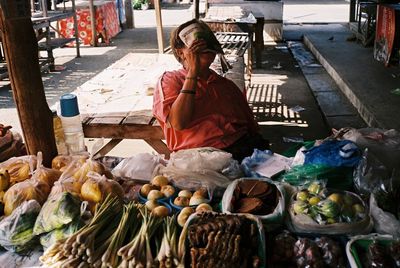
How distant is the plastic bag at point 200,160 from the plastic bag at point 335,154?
1.67 ft

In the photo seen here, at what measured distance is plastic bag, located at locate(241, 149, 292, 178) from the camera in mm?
2654

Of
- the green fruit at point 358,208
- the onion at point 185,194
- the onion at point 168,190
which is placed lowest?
the onion at point 185,194

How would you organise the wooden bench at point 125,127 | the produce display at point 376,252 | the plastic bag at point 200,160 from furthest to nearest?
the wooden bench at point 125,127 → the plastic bag at point 200,160 → the produce display at point 376,252

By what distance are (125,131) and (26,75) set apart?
56.8 inches

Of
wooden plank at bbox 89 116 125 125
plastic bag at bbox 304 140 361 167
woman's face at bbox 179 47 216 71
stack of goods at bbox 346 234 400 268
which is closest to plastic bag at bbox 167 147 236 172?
plastic bag at bbox 304 140 361 167

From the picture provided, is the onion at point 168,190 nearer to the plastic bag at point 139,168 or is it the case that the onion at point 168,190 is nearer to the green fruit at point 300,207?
the plastic bag at point 139,168

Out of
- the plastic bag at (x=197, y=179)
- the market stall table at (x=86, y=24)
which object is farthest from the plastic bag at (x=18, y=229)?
the market stall table at (x=86, y=24)

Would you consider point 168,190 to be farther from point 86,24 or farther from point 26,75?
point 86,24

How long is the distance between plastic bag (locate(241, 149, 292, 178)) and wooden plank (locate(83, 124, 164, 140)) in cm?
130

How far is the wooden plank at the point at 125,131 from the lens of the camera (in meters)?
3.88

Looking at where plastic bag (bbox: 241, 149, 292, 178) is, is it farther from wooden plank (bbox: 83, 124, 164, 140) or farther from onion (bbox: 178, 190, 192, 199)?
wooden plank (bbox: 83, 124, 164, 140)

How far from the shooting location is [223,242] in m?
1.78

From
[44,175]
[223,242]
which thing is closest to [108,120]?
[44,175]

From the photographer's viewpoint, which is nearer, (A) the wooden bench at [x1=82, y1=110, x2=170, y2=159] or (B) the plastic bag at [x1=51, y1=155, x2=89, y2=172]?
(B) the plastic bag at [x1=51, y1=155, x2=89, y2=172]
